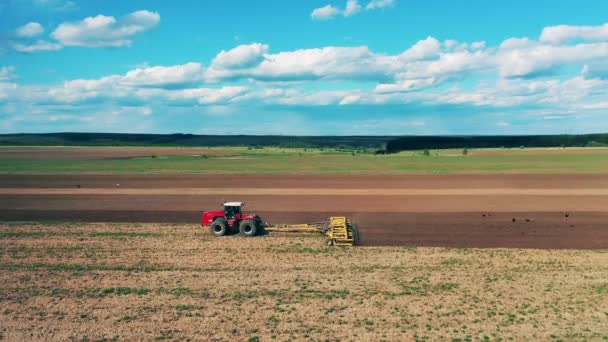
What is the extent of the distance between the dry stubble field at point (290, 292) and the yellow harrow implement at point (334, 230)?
1.01 meters

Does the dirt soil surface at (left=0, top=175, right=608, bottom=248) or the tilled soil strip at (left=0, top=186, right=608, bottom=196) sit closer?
the dirt soil surface at (left=0, top=175, right=608, bottom=248)

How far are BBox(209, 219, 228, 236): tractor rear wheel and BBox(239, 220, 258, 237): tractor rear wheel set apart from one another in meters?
1.05

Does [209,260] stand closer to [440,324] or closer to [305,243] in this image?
[305,243]

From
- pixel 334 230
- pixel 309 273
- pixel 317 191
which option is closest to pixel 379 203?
pixel 317 191

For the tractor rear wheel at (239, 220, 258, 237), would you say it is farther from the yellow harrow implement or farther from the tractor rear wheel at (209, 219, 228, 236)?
the tractor rear wheel at (209, 219, 228, 236)

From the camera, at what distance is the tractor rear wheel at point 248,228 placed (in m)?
32.7

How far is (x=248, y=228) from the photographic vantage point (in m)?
32.9

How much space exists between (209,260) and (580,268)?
18.5 m

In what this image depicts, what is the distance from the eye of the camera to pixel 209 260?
26812 mm

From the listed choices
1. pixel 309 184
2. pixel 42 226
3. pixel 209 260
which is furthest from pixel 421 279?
pixel 309 184

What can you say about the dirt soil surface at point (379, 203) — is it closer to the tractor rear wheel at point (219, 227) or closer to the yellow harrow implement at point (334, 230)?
the yellow harrow implement at point (334, 230)

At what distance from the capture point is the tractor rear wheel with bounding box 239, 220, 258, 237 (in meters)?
32.7

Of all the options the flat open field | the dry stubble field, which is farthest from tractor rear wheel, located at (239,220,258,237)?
the dry stubble field

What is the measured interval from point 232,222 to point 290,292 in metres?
12.7
